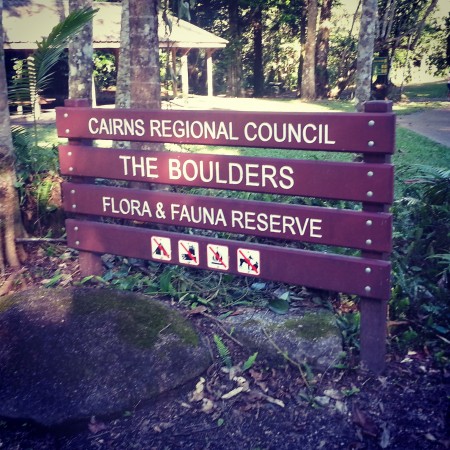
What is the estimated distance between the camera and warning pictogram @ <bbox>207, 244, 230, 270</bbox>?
3.82 m

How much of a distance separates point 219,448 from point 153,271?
1.87m

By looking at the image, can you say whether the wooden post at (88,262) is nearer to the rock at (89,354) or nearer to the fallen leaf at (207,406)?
the rock at (89,354)

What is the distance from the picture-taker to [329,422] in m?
3.15

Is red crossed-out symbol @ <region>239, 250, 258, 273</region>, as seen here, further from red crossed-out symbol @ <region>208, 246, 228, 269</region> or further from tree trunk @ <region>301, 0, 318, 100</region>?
tree trunk @ <region>301, 0, 318, 100</region>

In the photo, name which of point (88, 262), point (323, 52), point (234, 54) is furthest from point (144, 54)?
point (234, 54)

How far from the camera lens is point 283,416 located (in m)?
3.22

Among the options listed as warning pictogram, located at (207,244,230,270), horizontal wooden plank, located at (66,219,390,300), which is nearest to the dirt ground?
horizontal wooden plank, located at (66,219,390,300)

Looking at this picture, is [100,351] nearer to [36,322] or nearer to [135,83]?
[36,322]

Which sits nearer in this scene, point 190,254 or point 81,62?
point 190,254

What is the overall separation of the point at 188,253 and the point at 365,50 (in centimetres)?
868

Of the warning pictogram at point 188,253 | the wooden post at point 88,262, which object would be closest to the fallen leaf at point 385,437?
the warning pictogram at point 188,253

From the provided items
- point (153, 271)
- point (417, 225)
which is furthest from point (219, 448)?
point (417, 225)

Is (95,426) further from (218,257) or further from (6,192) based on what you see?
(6,192)

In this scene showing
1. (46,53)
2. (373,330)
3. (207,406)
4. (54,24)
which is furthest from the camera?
(54,24)
